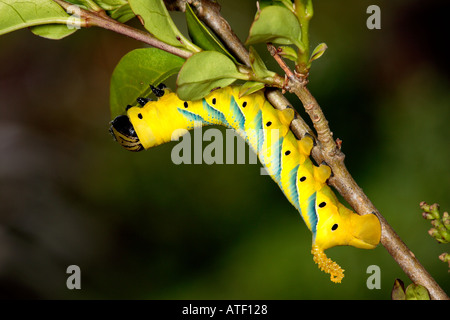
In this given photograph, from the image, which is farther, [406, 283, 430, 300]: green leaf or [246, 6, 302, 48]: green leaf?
[406, 283, 430, 300]: green leaf

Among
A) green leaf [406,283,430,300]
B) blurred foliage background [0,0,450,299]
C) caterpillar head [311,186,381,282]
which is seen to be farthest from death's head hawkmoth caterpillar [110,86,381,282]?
blurred foliage background [0,0,450,299]

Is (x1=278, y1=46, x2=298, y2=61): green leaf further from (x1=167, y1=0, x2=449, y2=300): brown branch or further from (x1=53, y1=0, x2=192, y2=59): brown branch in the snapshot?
(x1=53, y1=0, x2=192, y2=59): brown branch

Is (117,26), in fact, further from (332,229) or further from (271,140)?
(332,229)

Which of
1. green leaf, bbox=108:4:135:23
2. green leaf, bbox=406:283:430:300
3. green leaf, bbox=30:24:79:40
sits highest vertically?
green leaf, bbox=108:4:135:23

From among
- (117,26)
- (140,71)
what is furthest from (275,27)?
(140,71)

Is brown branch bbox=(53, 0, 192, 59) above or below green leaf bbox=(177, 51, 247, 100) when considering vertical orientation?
above

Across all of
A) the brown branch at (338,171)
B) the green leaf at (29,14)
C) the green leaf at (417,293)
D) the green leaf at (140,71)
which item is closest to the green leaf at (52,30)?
the green leaf at (29,14)

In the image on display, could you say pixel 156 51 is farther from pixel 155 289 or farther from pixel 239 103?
pixel 155 289
